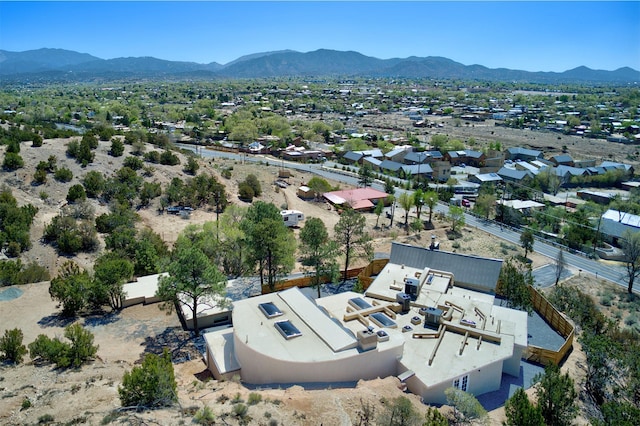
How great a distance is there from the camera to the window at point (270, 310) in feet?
82.4

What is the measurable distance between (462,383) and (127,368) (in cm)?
1598

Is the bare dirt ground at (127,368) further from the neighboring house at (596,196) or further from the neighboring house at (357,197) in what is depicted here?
the neighboring house at (596,196)

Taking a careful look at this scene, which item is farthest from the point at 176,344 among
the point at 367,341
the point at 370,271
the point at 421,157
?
the point at 421,157

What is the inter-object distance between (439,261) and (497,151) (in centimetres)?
6707

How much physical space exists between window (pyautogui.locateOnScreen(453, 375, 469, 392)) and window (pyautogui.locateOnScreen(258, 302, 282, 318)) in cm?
968

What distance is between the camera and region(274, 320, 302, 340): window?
22969 millimetres

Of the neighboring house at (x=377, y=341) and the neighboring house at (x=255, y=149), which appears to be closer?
the neighboring house at (x=377, y=341)

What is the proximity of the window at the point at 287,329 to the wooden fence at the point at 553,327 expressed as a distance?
12240 millimetres

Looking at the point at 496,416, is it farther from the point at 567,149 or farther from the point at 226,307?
the point at 567,149

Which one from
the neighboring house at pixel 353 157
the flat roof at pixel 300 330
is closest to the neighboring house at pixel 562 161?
the neighboring house at pixel 353 157

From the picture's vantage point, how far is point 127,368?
2191 cm

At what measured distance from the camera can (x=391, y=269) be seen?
3472 centimetres

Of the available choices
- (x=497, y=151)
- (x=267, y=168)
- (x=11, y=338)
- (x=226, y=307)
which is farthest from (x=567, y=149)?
(x=11, y=338)

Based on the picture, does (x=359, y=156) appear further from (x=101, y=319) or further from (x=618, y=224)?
(x=101, y=319)
